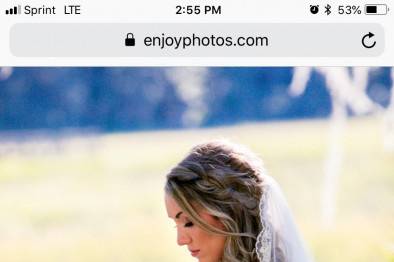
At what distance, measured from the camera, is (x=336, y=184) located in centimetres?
427

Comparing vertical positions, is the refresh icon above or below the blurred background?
above

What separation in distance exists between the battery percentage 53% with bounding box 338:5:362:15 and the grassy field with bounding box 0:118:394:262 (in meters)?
1.38

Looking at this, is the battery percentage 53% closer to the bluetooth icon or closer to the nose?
the bluetooth icon

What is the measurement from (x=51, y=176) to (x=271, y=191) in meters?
2.05

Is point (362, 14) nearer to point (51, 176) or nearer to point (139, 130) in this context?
point (139, 130)

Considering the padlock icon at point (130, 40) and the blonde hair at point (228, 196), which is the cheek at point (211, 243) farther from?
the padlock icon at point (130, 40)

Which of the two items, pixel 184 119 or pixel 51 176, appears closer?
pixel 184 119

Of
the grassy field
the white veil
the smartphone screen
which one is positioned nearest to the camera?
the white veil

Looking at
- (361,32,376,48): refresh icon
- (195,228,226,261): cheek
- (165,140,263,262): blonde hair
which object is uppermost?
(361,32,376,48): refresh icon

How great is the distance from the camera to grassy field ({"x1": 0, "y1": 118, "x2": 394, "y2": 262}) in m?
3.94

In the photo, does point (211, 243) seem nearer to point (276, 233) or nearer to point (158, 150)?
point (276, 233)

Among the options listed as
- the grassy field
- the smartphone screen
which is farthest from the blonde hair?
the grassy field

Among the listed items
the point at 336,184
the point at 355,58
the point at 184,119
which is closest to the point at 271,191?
the point at 355,58

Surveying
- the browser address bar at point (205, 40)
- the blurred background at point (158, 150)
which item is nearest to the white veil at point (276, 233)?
the browser address bar at point (205, 40)
